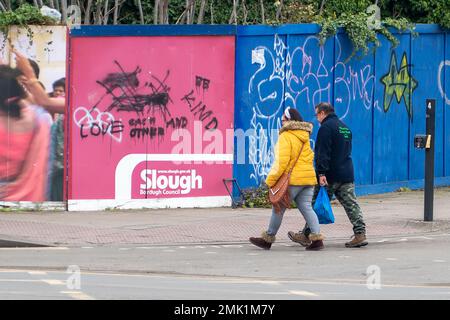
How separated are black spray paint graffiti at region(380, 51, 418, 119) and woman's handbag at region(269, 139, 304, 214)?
690 centimetres

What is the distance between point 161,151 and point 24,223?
9.02ft

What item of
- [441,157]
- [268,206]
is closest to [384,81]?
[441,157]

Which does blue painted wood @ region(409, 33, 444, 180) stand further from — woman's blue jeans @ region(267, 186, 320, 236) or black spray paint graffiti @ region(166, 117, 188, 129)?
woman's blue jeans @ region(267, 186, 320, 236)

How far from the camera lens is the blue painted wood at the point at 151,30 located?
640 inches

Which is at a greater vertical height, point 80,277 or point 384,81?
point 384,81

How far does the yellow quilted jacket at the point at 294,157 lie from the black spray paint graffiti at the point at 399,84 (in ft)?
22.1

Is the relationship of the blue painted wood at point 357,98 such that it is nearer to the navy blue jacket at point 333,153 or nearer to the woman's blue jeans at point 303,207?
the navy blue jacket at point 333,153

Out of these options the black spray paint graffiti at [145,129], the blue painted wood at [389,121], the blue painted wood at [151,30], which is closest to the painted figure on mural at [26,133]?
the blue painted wood at [151,30]

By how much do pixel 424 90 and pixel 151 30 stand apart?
6.35 m

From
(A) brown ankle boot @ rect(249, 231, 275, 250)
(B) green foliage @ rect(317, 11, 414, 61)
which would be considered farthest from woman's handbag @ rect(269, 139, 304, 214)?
(B) green foliage @ rect(317, 11, 414, 61)

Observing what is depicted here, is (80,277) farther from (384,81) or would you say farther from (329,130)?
(384,81)

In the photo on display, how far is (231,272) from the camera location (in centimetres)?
1160

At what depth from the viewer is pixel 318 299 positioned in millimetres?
9742

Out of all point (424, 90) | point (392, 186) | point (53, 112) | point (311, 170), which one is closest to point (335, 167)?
point (311, 170)
